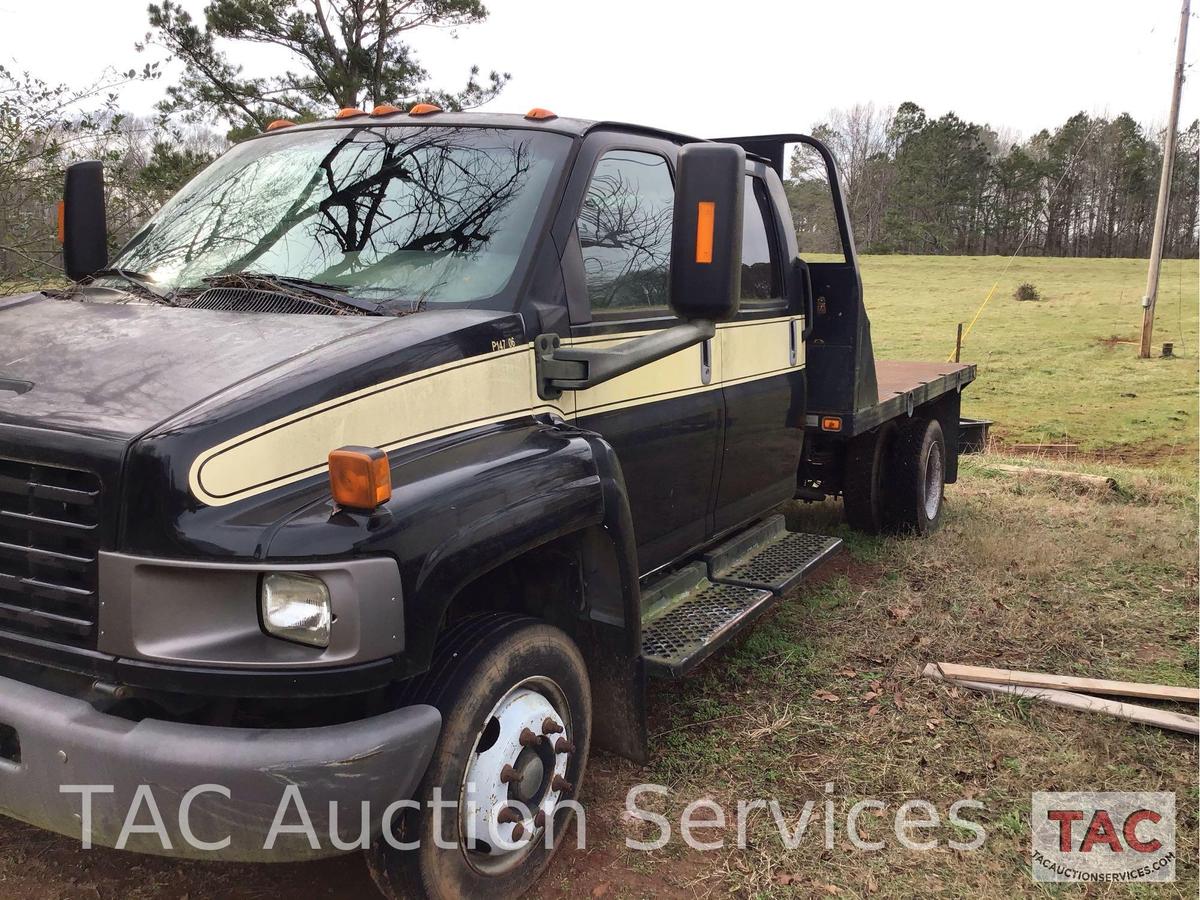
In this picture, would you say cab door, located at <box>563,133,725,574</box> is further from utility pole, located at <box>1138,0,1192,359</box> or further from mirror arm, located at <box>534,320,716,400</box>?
utility pole, located at <box>1138,0,1192,359</box>

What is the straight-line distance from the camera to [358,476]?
2.25 metres

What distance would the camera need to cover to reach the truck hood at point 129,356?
2.34 m

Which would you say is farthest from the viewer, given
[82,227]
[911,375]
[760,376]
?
[911,375]

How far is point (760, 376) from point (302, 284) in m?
2.20

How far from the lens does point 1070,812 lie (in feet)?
11.6

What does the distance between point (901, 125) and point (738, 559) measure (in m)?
53.1

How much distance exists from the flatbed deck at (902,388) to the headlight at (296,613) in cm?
367

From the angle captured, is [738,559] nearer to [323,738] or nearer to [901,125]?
[323,738]

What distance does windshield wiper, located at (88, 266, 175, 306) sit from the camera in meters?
3.20

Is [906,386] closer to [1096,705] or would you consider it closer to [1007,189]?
[1096,705]

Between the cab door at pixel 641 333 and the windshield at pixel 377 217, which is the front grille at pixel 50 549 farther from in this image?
the cab door at pixel 641 333

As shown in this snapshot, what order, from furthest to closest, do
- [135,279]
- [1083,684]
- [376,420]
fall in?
[1083,684], [135,279], [376,420]

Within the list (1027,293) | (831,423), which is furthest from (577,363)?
(1027,293)

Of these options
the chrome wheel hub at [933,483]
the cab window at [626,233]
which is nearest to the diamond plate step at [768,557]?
the cab window at [626,233]
